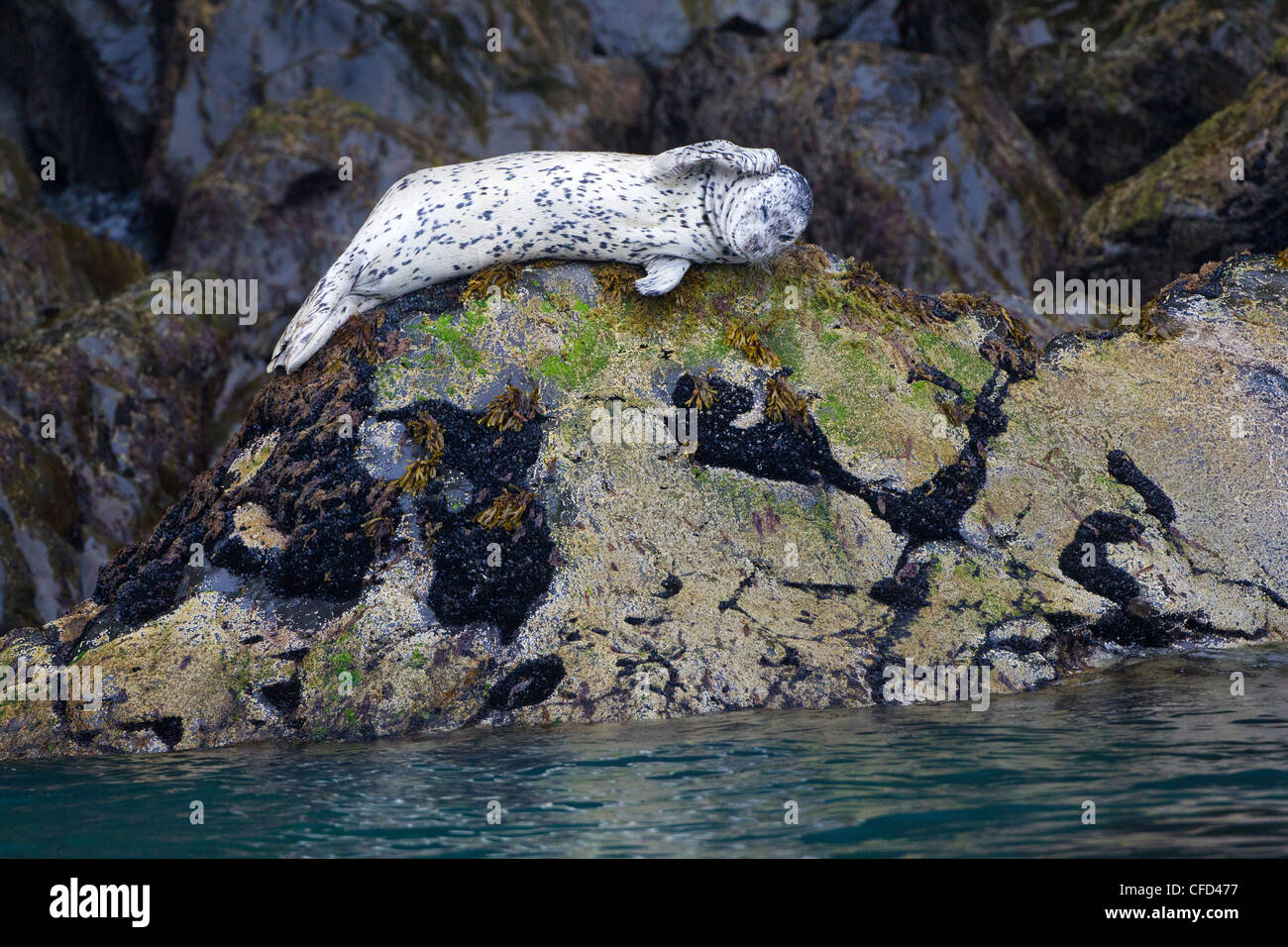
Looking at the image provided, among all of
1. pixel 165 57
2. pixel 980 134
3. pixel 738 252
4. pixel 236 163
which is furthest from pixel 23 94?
pixel 738 252

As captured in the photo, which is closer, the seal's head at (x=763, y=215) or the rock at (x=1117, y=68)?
the seal's head at (x=763, y=215)

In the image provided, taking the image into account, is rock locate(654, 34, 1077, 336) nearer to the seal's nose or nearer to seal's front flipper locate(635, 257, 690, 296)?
the seal's nose

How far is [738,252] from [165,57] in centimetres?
989

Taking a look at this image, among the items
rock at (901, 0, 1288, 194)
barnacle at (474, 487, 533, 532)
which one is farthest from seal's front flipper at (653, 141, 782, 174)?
rock at (901, 0, 1288, 194)

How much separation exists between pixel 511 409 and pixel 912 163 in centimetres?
723

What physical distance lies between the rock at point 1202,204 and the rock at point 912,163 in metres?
0.91

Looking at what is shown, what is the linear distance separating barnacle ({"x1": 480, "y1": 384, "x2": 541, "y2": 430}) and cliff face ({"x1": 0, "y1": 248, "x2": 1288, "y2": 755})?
16mm

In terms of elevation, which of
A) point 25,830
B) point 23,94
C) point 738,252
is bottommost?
point 25,830

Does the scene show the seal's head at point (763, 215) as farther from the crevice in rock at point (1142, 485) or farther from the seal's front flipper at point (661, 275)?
the crevice in rock at point (1142, 485)

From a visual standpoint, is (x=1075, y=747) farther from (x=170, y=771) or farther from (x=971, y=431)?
(x=170, y=771)

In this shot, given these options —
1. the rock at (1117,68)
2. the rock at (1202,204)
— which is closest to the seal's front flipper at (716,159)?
the rock at (1202,204)

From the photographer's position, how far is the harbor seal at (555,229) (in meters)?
5.75

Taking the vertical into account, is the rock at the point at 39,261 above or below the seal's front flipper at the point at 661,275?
above

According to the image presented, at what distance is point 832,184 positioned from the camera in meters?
11.6
